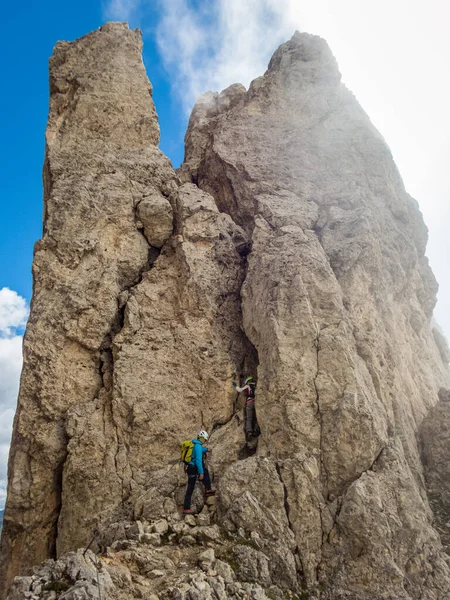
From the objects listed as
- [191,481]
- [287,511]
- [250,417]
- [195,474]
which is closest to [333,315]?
[250,417]

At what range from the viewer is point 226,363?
18.4m

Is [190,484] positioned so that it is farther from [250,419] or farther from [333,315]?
[333,315]

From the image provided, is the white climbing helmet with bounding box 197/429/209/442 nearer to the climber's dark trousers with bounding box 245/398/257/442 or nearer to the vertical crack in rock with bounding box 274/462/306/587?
the climber's dark trousers with bounding box 245/398/257/442

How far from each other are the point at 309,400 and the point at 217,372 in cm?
456

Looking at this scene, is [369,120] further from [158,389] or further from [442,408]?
[158,389]

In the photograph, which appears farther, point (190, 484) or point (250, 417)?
point (250, 417)

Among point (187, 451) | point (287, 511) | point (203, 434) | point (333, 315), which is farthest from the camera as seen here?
point (333, 315)

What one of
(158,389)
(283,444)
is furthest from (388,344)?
(158,389)

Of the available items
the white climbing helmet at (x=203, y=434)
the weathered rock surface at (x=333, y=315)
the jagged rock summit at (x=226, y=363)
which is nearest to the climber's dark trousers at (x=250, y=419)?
the jagged rock summit at (x=226, y=363)

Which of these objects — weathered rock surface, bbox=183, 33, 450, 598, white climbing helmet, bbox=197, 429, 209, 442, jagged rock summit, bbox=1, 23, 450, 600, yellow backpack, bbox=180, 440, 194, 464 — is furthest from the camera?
white climbing helmet, bbox=197, 429, 209, 442

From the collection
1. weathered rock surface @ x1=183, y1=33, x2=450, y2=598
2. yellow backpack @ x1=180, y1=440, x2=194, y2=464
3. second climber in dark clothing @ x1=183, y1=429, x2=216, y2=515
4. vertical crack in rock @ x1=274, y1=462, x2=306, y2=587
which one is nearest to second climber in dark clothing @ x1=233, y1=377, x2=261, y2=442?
weathered rock surface @ x1=183, y1=33, x2=450, y2=598

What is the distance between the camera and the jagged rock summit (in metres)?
12.4

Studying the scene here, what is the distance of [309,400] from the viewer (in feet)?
49.5

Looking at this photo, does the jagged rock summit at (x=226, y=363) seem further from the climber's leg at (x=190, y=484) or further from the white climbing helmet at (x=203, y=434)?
the white climbing helmet at (x=203, y=434)
